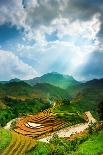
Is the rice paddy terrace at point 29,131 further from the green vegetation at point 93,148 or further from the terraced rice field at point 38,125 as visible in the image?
the green vegetation at point 93,148

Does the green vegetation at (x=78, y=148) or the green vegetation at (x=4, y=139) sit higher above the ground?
the green vegetation at (x=4, y=139)

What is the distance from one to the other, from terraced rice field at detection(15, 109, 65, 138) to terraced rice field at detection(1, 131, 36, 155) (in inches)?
296

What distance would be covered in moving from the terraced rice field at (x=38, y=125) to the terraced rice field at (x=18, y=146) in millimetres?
7527

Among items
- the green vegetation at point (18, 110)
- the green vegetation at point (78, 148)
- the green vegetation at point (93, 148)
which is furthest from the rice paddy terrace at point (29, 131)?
the green vegetation at point (93, 148)

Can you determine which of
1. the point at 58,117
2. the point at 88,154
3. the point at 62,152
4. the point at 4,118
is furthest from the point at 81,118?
the point at 88,154

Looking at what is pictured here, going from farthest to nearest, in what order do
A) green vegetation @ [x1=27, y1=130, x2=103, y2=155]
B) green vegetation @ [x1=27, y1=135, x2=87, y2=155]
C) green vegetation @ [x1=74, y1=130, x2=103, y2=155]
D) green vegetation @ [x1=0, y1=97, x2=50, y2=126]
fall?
green vegetation @ [x1=0, y1=97, x2=50, y2=126], green vegetation @ [x1=27, y1=135, x2=87, y2=155], green vegetation @ [x1=27, y1=130, x2=103, y2=155], green vegetation @ [x1=74, y1=130, x2=103, y2=155]

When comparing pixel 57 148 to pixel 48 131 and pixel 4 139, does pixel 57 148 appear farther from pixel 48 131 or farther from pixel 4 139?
pixel 48 131

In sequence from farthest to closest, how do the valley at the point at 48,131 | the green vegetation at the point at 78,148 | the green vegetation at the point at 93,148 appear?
the valley at the point at 48,131, the green vegetation at the point at 78,148, the green vegetation at the point at 93,148

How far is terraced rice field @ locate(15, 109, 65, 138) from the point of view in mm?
79938

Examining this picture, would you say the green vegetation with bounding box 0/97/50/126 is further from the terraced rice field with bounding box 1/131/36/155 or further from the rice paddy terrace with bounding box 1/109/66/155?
the terraced rice field with bounding box 1/131/36/155

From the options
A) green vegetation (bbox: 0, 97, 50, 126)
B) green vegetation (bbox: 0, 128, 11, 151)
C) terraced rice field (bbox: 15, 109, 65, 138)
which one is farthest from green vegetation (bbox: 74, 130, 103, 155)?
green vegetation (bbox: 0, 97, 50, 126)

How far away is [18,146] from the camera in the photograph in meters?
62.8

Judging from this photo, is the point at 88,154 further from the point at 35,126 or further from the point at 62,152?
the point at 35,126

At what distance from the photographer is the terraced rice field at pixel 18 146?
59056 millimetres
